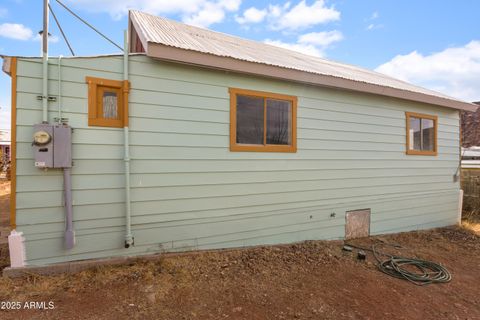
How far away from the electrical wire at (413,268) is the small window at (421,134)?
2.65 m

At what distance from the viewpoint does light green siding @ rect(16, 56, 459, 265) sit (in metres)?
3.22

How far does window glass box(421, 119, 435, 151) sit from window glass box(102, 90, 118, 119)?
21.6ft

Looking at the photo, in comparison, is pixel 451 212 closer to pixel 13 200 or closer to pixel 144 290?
pixel 144 290

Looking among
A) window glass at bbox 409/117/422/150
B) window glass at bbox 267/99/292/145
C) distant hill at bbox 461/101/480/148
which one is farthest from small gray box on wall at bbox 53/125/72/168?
distant hill at bbox 461/101/480/148

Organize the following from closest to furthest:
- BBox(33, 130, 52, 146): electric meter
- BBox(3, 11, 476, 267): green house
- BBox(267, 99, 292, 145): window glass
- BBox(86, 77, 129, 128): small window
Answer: BBox(33, 130, 52, 146): electric meter
BBox(3, 11, 476, 267): green house
BBox(86, 77, 129, 128): small window
BBox(267, 99, 292, 145): window glass

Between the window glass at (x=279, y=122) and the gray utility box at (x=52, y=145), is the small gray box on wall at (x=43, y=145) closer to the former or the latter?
the gray utility box at (x=52, y=145)

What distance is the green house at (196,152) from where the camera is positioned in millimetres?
3201

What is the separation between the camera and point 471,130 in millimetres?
15414

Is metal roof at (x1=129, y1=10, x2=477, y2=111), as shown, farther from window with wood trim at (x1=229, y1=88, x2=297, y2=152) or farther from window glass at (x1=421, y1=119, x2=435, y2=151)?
window glass at (x1=421, y1=119, x2=435, y2=151)

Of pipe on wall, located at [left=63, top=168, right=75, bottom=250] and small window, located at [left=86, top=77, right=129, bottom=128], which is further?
small window, located at [left=86, top=77, right=129, bottom=128]

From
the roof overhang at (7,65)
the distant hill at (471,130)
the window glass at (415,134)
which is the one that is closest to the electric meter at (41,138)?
the roof overhang at (7,65)

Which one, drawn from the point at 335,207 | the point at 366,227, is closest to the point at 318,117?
the point at 335,207

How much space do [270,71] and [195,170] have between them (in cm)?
192

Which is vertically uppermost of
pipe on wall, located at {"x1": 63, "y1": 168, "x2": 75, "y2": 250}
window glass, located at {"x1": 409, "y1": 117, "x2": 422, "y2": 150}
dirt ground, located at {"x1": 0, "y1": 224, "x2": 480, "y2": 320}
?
window glass, located at {"x1": 409, "y1": 117, "x2": 422, "y2": 150}
